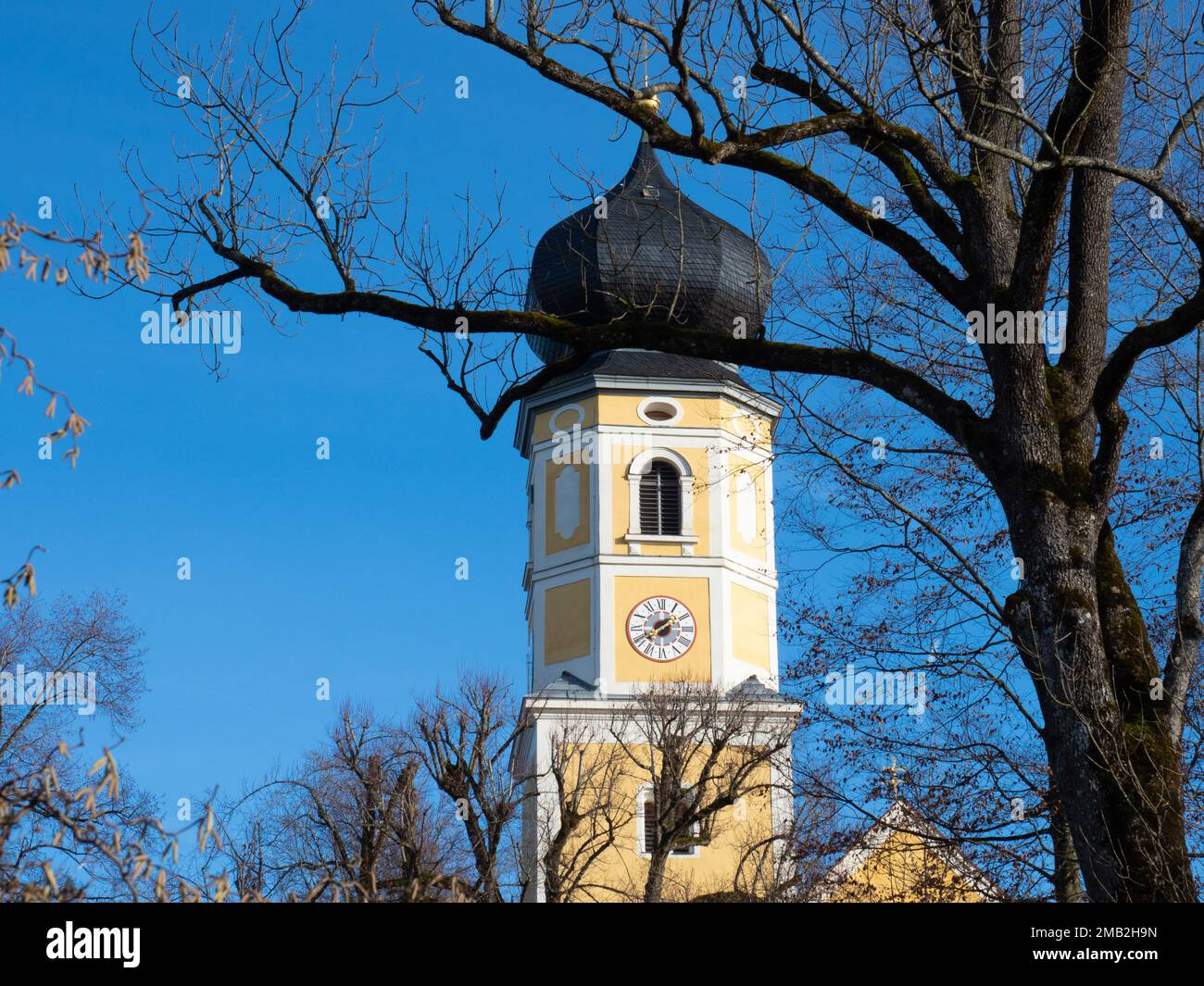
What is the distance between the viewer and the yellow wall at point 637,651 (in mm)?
42969

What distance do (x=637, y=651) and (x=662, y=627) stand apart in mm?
807

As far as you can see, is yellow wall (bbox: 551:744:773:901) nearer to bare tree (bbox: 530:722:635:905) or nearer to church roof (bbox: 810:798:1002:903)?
bare tree (bbox: 530:722:635:905)

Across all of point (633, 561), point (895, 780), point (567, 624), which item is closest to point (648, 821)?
point (567, 624)

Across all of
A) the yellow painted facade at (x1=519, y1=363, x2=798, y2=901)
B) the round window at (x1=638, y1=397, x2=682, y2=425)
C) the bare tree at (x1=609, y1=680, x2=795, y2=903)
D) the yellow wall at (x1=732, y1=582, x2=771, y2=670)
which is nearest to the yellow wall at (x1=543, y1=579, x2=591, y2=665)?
the yellow painted facade at (x1=519, y1=363, x2=798, y2=901)

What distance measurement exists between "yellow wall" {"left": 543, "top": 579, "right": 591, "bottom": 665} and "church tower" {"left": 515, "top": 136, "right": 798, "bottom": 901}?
4 centimetres

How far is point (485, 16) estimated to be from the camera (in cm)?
986

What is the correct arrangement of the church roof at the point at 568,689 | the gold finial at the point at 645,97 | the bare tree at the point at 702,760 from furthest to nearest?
the church roof at the point at 568,689, the bare tree at the point at 702,760, the gold finial at the point at 645,97

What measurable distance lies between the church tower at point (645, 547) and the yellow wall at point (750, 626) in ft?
0.14

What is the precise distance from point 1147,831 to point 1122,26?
158 inches

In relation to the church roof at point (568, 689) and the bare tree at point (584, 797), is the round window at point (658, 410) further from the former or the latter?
the bare tree at point (584, 797)

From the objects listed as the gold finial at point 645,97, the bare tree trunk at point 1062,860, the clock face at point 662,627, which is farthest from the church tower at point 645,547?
the gold finial at point 645,97

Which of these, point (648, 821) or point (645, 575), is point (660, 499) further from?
point (648, 821)
